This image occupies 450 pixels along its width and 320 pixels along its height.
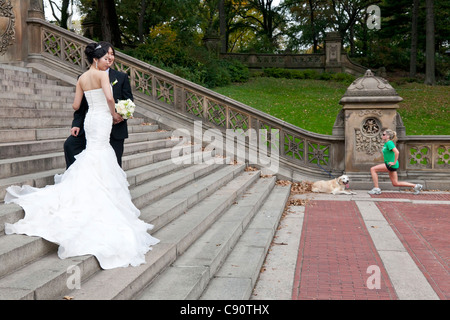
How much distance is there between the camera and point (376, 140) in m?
11.7

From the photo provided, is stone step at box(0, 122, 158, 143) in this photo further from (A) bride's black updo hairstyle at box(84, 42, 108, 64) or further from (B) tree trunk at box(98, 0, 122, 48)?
(B) tree trunk at box(98, 0, 122, 48)

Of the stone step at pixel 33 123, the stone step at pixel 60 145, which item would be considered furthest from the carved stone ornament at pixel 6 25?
the stone step at pixel 60 145

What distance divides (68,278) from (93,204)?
1185 millimetres

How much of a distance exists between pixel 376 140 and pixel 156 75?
20.3 ft

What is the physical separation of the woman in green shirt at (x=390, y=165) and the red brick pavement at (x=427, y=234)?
0.36 metres

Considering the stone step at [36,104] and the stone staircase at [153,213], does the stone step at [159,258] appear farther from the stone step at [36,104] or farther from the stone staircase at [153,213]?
the stone step at [36,104]

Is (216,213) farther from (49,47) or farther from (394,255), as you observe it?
(49,47)

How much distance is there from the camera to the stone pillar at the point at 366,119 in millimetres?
11555

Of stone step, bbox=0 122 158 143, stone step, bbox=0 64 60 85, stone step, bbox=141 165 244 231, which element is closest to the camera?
stone step, bbox=141 165 244 231

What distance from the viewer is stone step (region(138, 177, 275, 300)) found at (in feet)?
13.8

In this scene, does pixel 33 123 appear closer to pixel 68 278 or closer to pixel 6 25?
pixel 68 278

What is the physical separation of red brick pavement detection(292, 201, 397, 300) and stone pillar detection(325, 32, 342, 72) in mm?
27059

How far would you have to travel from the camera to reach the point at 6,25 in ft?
41.6

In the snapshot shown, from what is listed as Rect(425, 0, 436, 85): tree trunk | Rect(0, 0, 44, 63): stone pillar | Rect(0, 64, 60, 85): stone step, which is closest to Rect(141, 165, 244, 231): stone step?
Rect(0, 64, 60, 85): stone step
